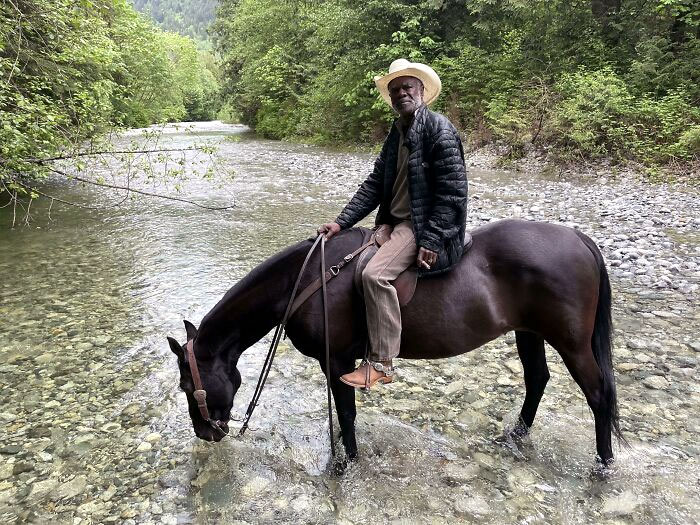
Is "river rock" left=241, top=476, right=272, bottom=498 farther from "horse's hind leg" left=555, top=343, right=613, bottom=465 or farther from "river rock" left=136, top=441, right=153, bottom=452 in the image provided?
"horse's hind leg" left=555, top=343, right=613, bottom=465

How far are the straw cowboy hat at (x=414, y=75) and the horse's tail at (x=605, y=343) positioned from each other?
1456 millimetres

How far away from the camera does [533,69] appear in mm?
17703

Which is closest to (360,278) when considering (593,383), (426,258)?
(426,258)

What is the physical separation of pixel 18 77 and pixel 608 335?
10.8 meters

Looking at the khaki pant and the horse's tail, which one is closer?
the khaki pant

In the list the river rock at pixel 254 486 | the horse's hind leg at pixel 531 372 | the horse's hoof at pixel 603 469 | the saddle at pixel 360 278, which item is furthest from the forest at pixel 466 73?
the horse's hoof at pixel 603 469

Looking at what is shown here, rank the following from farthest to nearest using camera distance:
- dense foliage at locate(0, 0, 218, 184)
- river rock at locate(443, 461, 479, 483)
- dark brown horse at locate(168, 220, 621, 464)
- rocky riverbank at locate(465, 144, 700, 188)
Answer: rocky riverbank at locate(465, 144, 700, 188) → dense foliage at locate(0, 0, 218, 184) → river rock at locate(443, 461, 479, 483) → dark brown horse at locate(168, 220, 621, 464)

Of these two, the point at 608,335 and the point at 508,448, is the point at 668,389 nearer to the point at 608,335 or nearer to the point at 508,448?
the point at 608,335

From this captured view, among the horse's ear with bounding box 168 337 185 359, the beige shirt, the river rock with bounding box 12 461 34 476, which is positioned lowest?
the river rock with bounding box 12 461 34 476

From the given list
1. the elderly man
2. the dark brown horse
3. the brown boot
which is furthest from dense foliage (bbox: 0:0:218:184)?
the brown boot

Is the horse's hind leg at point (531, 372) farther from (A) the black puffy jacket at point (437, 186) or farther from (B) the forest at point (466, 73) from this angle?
(B) the forest at point (466, 73)

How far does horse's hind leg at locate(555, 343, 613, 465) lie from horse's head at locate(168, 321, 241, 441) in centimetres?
239

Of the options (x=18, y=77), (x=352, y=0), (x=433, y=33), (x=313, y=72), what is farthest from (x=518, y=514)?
(x=313, y=72)

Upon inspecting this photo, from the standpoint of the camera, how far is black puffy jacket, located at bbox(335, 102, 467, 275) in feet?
10.1
